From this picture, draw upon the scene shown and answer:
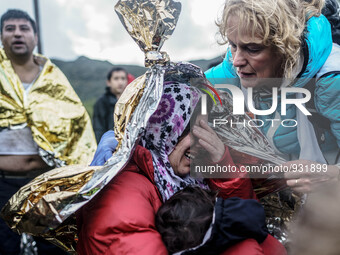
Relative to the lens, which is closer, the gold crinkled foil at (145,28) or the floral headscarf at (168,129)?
the gold crinkled foil at (145,28)

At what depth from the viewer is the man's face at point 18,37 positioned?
3.58 meters

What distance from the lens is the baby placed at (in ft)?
4.97

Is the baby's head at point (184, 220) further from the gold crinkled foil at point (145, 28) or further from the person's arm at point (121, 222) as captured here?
the gold crinkled foil at point (145, 28)

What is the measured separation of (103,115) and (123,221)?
3.43 metres

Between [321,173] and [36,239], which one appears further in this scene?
[36,239]

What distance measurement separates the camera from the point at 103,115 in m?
4.88

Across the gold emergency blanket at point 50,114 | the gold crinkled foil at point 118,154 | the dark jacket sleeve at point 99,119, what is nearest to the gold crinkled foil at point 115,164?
the gold crinkled foil at point 118,154

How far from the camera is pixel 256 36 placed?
196 cm

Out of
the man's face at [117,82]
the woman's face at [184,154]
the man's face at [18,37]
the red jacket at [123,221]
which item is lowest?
the man's face at [117,82]

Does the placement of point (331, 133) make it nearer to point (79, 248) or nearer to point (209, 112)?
point (209, 112)

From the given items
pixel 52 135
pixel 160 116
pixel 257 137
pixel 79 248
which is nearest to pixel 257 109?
pixel 257 137

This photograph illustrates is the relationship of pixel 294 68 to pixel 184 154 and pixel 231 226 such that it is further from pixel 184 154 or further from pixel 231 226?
pixel 231 226

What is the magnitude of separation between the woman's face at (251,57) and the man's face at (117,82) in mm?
3113

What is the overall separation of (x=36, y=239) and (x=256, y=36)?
7.72 feet
